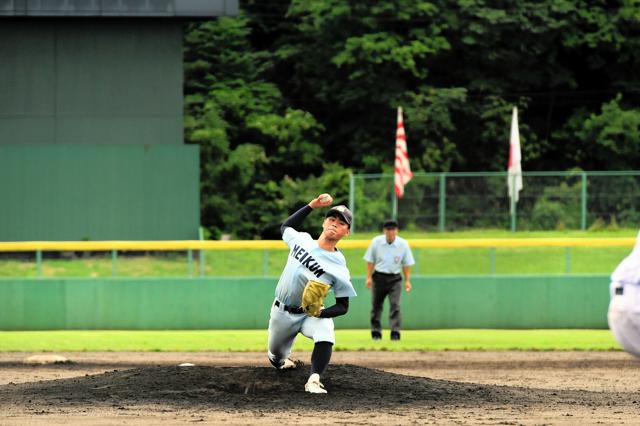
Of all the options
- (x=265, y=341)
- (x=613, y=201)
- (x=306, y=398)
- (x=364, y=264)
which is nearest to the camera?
(x=306, y=398)

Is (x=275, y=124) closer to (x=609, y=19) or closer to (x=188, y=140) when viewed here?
(x=188, y=140)

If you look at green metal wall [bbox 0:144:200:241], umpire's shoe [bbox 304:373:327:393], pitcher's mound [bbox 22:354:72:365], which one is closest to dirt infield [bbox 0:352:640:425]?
umpire's shoe [bbox 304:373:327:393]

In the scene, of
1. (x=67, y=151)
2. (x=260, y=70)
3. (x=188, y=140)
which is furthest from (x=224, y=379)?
(x=260, y=70)

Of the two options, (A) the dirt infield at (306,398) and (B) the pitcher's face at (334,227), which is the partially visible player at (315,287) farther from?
(A) the dirt infield at (306,398)

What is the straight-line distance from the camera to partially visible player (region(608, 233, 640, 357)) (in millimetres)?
5039

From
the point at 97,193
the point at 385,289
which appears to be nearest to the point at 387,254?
the point at 385,289

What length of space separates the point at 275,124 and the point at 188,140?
11.8ft

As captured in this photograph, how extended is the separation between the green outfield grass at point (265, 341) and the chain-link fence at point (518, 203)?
8.39m

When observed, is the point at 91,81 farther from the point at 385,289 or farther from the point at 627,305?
the point at 627,305

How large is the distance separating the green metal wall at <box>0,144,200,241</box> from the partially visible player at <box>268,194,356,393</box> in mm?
14922

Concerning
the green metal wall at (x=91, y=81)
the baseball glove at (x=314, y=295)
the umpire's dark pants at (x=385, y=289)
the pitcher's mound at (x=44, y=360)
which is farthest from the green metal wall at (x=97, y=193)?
the baseball glove at (x=314, y=295)

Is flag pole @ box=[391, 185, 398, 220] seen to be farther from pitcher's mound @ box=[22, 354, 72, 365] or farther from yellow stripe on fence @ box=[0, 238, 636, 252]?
pitcher's mound @ box=[22, 354, 72, 365]

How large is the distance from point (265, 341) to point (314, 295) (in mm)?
8167

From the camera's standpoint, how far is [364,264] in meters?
26.2
